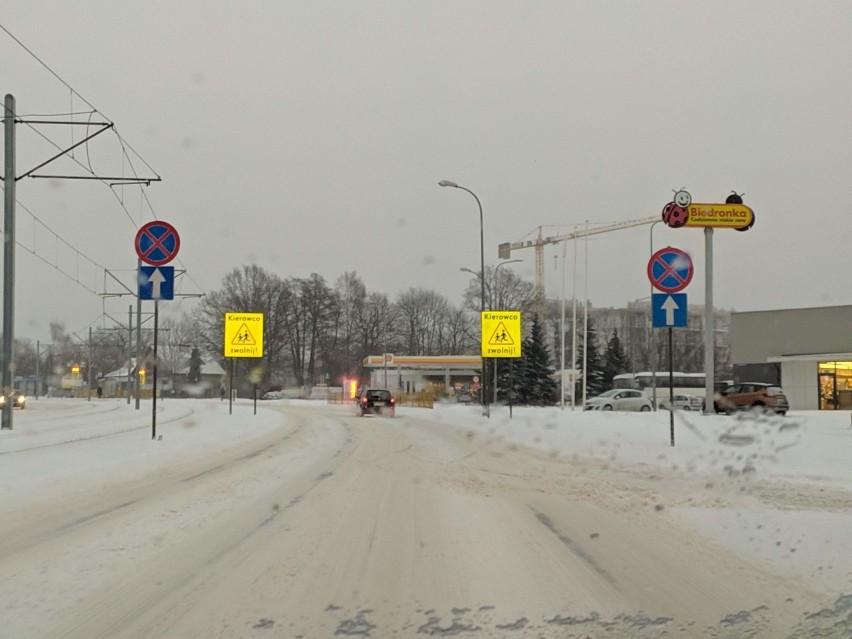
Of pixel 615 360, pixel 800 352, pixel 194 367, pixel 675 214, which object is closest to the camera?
pixel 675 214

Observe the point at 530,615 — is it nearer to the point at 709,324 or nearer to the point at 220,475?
the point at 220,475

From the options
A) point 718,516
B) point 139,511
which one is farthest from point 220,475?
point 718,516

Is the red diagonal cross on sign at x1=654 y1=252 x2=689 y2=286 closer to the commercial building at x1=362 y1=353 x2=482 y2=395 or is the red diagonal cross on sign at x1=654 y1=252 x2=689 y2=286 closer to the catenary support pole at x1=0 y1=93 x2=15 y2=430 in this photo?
the catenary support pole at x1=0 y1=93 x2=15 y2=430

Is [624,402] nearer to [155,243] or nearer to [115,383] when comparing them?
[155,243]

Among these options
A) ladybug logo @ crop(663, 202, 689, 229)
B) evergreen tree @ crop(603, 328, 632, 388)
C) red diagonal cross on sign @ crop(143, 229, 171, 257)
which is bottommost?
evergreen tree @ crop(603, 328, 632, 388)

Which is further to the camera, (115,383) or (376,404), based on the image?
(115,383)

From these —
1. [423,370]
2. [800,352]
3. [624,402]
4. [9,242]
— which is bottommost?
[624,402]

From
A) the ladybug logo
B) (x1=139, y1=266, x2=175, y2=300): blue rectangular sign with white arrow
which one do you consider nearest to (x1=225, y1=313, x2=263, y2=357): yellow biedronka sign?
the ladybug logo

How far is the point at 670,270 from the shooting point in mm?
15180

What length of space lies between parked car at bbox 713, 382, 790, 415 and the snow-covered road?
15.5 meters

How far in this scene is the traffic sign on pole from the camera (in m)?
15.1

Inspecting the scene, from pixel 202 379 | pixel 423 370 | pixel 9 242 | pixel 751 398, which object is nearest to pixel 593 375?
pixel 423 370

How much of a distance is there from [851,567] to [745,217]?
2875 centimetres

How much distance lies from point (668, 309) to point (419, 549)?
31.2 ft
